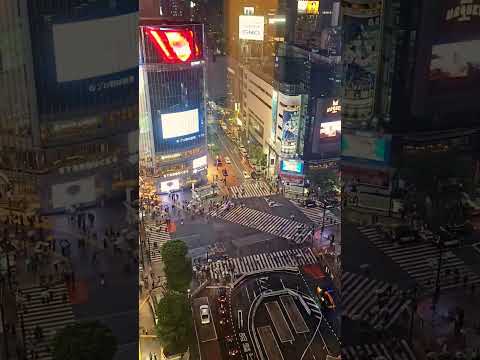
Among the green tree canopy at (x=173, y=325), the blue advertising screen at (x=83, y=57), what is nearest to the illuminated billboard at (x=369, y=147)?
the blue advertising screen at (x=83, y=57)

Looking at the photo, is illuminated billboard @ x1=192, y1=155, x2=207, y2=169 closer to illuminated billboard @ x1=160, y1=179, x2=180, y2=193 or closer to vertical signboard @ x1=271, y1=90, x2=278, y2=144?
illuminated billboard @ x1=160, y1=179, x2=180, y2=193

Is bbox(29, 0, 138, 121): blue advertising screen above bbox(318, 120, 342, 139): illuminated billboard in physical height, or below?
above

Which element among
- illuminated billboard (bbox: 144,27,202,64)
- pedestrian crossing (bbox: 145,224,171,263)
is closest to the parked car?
pedestrian crossing (bbox: 145,224,171,263)

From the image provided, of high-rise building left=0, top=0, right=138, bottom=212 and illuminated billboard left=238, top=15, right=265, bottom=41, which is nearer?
high-rise building left=0, top=0, right=138, bottom=212

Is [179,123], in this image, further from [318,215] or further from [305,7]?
[305,7]

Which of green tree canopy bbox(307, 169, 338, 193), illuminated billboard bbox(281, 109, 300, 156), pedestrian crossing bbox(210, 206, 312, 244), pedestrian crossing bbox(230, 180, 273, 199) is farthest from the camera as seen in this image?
green tree canopy bbox(307, 169, 338, 193)

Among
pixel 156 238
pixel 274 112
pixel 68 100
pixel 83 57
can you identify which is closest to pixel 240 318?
pixel 156 238
